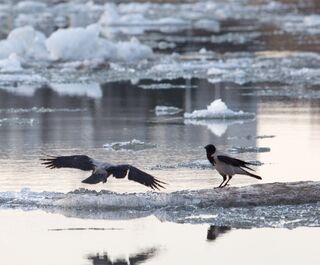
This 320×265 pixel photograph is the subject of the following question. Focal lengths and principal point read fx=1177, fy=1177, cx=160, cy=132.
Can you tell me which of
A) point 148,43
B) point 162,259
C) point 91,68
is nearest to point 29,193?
point 162,259

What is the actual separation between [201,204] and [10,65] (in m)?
11.5

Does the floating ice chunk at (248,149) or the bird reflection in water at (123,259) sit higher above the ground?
the floating ice chunk at (248,149)

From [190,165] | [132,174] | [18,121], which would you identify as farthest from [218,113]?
[132,174]

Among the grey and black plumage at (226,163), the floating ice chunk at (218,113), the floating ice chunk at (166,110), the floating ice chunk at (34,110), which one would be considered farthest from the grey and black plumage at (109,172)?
the floating ice chunk at (34,110)

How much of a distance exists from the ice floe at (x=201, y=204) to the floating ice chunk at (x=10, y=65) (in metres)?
10.9

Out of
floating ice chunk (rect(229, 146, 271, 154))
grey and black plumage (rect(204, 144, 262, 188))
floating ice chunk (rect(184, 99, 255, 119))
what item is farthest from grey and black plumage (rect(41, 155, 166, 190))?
floating ice chunk (rect(184, 99, 255, 119))

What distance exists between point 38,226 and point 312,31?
895 inches

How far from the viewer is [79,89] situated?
16.7 meters

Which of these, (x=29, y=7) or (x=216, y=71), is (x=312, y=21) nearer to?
(x=216, y=71)

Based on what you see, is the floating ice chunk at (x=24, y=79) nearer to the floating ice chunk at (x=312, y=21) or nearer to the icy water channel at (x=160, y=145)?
the icy water channel at (x=160, y=145)

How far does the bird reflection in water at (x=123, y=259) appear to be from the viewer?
669cm

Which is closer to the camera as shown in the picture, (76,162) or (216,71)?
(76,162)

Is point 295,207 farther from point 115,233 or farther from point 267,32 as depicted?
point 267,32

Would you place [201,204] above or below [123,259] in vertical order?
above
